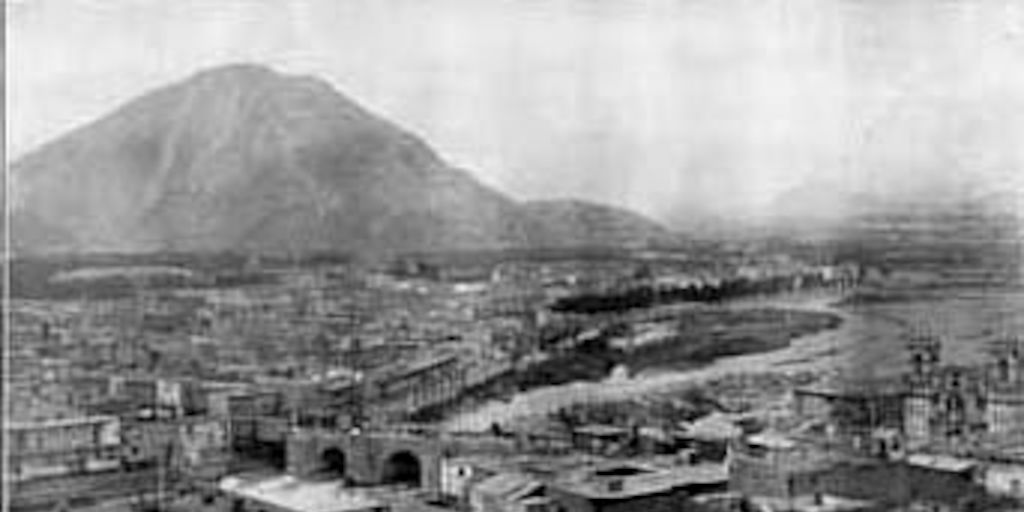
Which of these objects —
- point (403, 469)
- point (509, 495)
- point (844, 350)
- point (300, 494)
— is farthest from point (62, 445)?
point (844, 350)

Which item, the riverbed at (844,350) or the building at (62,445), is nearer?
the building at (62,445)

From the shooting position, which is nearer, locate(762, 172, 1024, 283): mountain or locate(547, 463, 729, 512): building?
locate(547, 463, 729, 512): building

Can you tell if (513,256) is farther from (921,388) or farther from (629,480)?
(921,388)

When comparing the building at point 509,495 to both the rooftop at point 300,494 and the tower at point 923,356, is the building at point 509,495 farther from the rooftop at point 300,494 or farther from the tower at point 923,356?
the tower at point 923,356

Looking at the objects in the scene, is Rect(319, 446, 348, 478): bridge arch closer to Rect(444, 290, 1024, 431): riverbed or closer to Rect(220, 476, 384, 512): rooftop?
Rect(220, 476, 384, 512): rooftop

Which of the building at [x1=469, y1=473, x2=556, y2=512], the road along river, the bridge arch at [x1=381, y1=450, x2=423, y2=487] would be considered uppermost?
the road along river

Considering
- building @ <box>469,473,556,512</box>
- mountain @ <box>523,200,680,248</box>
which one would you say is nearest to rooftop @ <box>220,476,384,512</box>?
building @ <box>469,473,556,512</box>

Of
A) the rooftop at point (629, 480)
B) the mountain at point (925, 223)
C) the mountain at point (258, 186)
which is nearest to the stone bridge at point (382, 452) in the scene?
the rooftop at point (629, 480)

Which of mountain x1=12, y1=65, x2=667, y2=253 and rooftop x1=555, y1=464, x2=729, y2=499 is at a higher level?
mountain x1=12, y1=65, x2=667, y2=253
